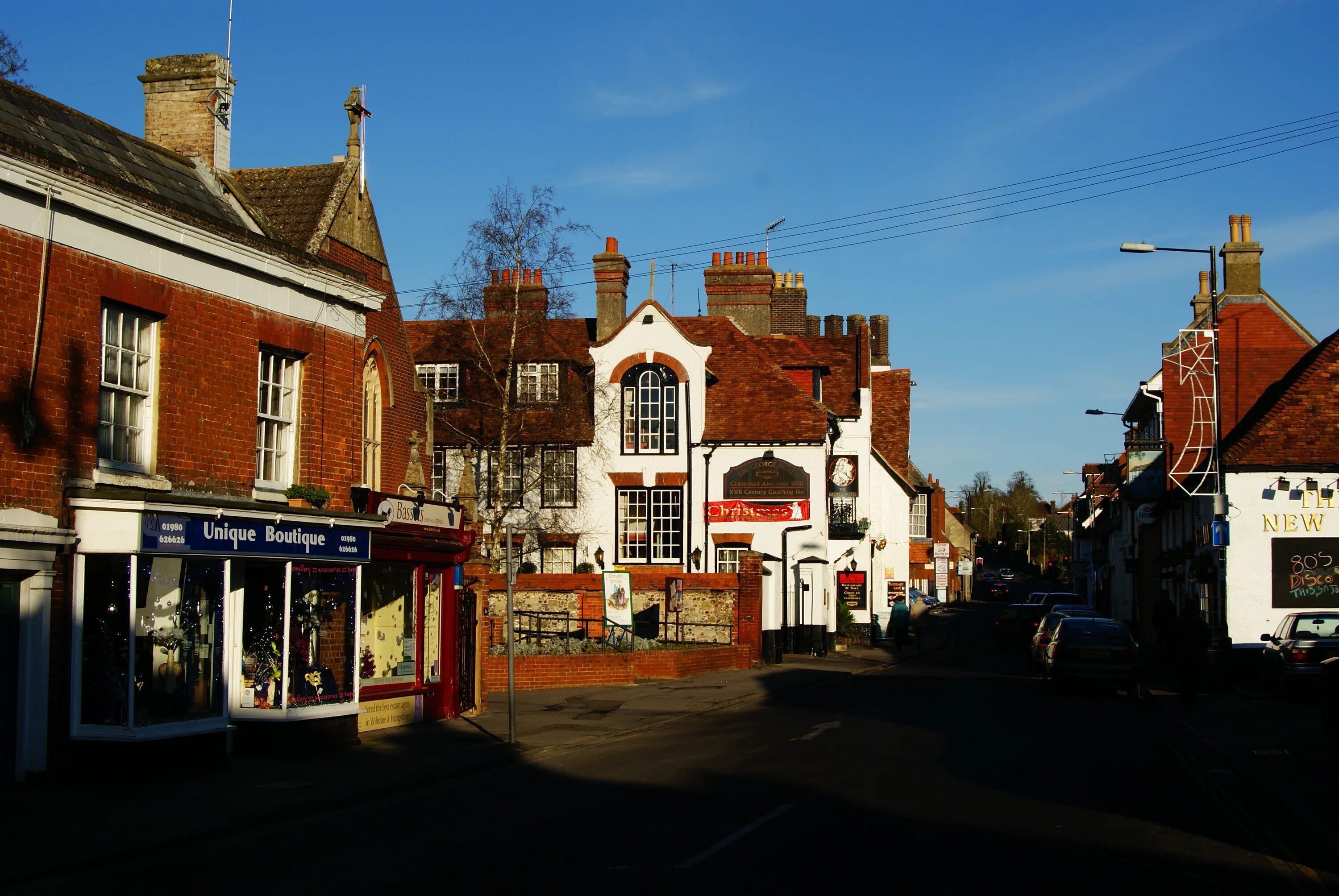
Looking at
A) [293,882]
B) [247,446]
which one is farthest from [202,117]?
[293,882]

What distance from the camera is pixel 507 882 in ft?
26.8

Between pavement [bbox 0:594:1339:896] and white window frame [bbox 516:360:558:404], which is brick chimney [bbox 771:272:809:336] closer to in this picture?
white window frame [bbox 516:360:558:404]

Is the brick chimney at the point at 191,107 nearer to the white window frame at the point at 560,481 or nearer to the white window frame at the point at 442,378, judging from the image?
the white window frame at the point at 560,481

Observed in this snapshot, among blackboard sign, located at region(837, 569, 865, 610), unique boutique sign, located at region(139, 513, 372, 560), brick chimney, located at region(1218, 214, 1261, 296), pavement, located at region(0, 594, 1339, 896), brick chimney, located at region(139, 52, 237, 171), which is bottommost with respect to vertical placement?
pavement, located at region(0, 594, 1339, 896)

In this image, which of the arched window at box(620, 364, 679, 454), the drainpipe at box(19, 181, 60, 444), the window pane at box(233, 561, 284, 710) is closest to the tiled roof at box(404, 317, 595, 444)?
the arched window at box(620, 364, 679, 454)

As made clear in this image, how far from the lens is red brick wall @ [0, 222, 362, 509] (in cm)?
1233

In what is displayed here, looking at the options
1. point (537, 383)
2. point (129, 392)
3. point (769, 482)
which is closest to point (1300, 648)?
point (769, 482)

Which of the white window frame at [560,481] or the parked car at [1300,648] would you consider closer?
the parked car at [1300,648]

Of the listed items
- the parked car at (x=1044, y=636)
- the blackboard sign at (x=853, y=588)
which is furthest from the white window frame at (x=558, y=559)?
the parked car at (x=1044, y=636)

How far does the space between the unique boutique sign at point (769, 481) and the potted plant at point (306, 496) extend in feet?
74.0

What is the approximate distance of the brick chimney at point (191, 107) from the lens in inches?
722

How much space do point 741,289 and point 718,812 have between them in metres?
34.1

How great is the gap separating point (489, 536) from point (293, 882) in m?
26.4

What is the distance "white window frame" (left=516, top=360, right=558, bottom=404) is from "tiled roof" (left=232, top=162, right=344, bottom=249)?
1654 cm
